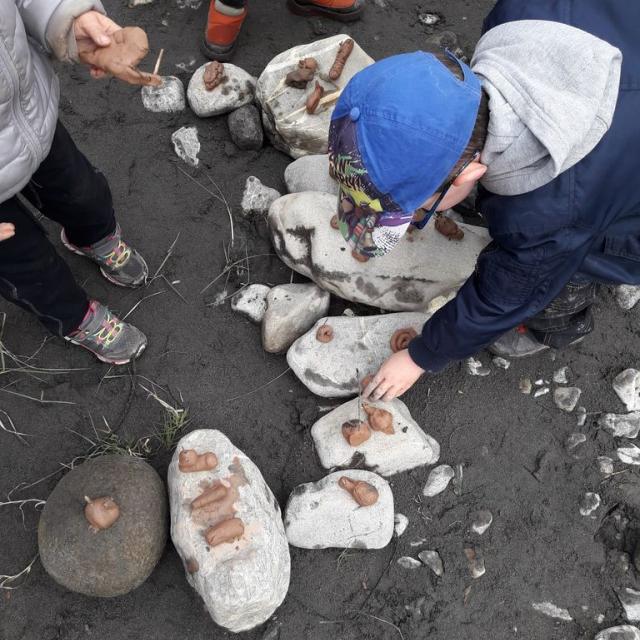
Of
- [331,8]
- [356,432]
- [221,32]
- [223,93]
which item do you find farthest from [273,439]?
[331,8]

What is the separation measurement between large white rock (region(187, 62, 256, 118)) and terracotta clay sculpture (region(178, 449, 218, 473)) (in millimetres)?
1765

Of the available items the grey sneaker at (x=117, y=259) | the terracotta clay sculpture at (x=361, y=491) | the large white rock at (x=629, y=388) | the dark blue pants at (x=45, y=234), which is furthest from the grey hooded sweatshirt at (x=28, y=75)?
the large white rock at (x=629, y=388)

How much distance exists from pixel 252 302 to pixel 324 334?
1.24 ft

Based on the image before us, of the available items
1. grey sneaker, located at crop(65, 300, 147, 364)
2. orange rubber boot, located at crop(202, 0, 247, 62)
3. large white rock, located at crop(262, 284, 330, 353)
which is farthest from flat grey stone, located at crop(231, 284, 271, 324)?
orange rubber boot, located at crop(202, 0, 247, 62)

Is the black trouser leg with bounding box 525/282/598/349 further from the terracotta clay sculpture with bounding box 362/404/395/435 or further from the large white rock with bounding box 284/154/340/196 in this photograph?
the large white rock with bounding box 284/154/340/196

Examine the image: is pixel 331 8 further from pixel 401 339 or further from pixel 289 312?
pixel 401 339

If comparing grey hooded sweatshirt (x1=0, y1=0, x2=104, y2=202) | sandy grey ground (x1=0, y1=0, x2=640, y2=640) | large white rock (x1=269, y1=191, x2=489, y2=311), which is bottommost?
sandy grey ground (x1=0, y1=0, x2=640, y2=640)

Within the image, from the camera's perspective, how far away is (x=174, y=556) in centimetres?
223

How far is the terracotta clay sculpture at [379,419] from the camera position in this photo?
7.53 feet

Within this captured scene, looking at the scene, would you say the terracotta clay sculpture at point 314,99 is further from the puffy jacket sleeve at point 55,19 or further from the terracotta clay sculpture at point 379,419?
the terracotta clay sculpture at point 379,419

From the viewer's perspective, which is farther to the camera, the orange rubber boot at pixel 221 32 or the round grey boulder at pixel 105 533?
the orange rubber boot at pixel 221 32

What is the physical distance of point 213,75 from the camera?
115 inches

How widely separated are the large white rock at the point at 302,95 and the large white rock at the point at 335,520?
165 cm

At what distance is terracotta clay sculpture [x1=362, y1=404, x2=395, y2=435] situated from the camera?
2.29 metres
